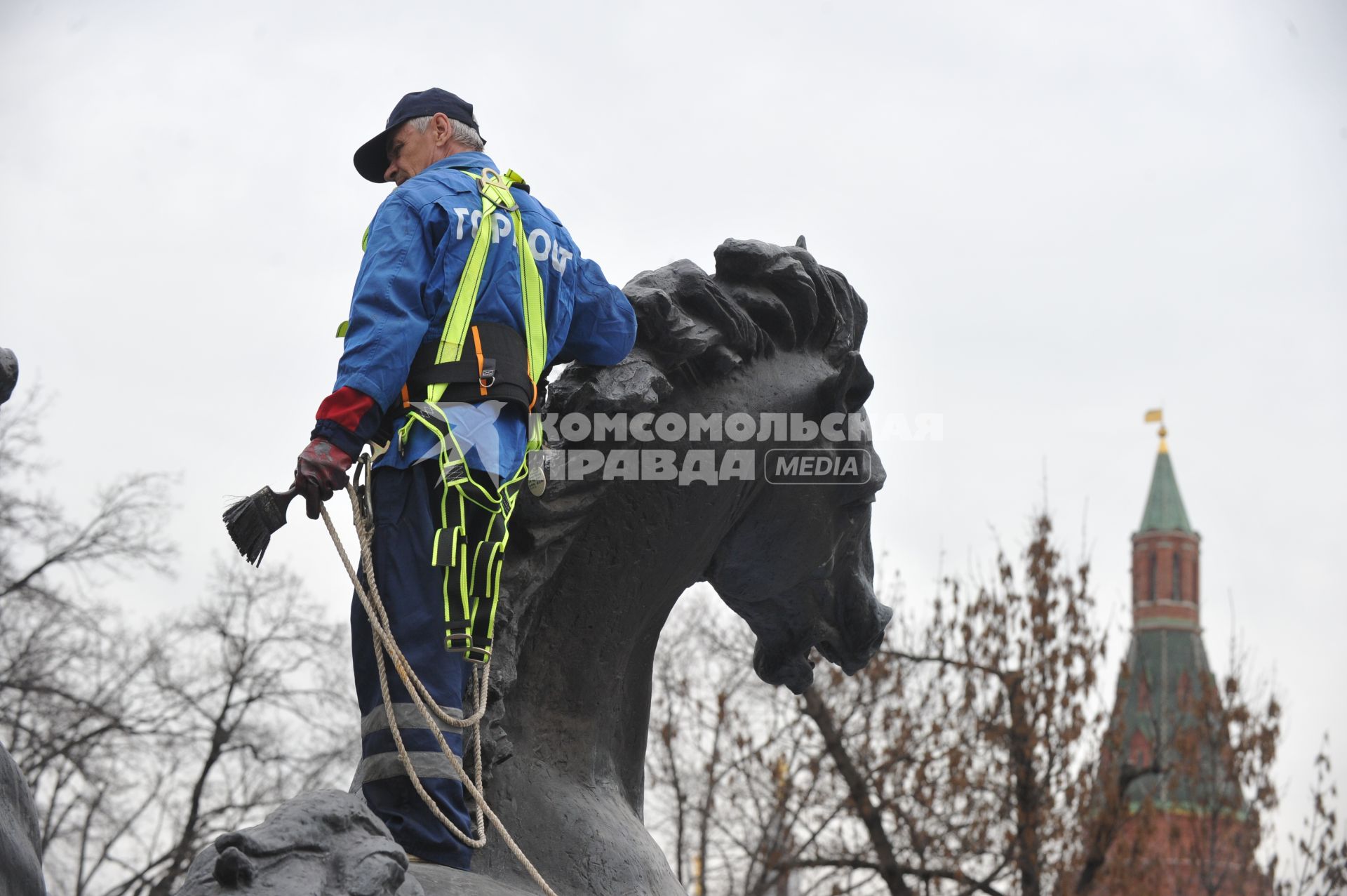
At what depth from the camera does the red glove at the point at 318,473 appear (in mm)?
2801

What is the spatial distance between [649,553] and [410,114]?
1021 millimetres

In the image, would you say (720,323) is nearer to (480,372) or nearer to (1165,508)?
(480,372)

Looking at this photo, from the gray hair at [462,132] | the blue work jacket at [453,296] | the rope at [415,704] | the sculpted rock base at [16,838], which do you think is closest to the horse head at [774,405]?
the blue work jacket at [453,296]

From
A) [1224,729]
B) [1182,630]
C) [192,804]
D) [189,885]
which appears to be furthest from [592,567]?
[1182,630]

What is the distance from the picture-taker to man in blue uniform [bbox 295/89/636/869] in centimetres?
285

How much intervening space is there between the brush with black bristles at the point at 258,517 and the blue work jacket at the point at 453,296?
154mm

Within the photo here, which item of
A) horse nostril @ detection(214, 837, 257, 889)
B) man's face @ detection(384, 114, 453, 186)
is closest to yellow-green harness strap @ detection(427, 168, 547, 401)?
man's face @ detection(384, 114, 453, 186)

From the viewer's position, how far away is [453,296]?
3.10 m

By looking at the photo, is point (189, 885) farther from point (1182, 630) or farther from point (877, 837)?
point (1182, 630)

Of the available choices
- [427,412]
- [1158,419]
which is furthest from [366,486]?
[1158,419]

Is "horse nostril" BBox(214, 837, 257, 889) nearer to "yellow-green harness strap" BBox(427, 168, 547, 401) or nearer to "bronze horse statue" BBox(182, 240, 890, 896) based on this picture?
"bronze horse statue" BBox(182, 240, 890, 896)

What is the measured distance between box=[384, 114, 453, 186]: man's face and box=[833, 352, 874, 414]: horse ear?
97 centimetres

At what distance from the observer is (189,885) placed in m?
2.06

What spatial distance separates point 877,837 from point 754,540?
1394 cm
